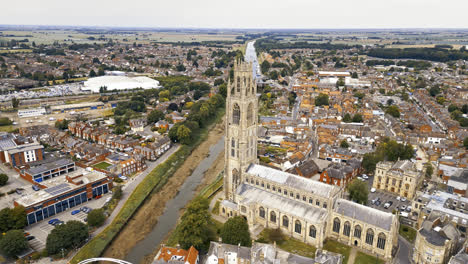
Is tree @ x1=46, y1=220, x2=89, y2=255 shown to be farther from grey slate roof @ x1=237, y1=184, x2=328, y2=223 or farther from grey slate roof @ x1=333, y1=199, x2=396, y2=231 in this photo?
grey slate roof @ x1=333, y1=199, x2=396, y2=231

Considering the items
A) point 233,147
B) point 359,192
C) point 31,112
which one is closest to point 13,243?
point 233,147

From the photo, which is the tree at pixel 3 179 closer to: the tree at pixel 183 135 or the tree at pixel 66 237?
the tree at pixel 66 237

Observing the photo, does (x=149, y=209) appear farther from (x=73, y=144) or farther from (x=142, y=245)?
(x=73, y=144)

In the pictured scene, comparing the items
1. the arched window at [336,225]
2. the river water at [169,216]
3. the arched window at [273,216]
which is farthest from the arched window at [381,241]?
the river water at [169,216]

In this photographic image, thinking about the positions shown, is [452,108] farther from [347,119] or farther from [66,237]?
[66,237]

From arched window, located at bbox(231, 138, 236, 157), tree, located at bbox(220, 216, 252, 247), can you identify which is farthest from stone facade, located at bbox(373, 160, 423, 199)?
tree, located at bbox(220, 216, 252, 247)

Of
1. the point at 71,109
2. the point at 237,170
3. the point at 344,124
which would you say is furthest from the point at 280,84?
the point at 237,170
